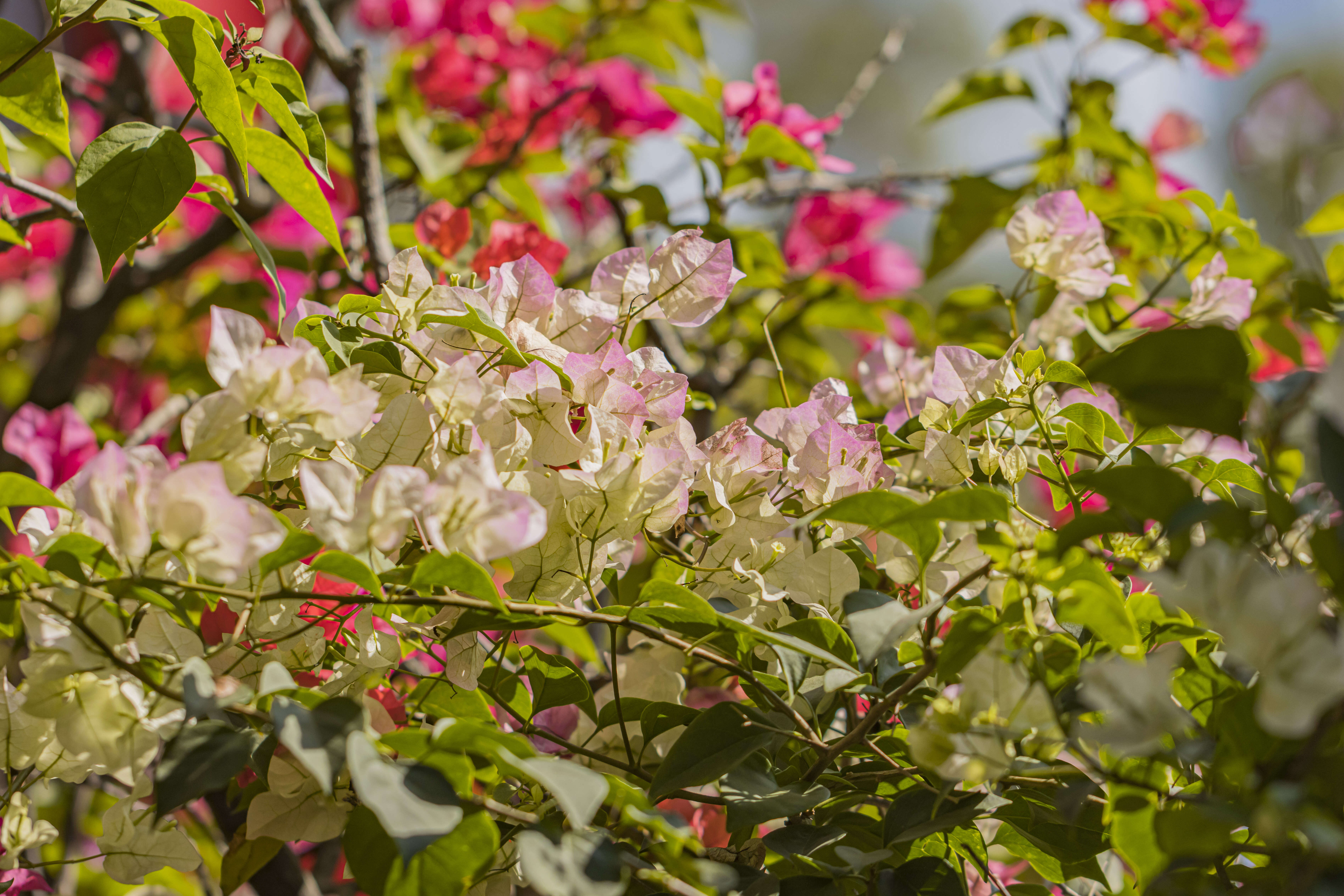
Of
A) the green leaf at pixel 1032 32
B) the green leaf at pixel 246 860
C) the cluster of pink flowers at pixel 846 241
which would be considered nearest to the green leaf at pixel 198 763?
the green leaf at pixel 246 860

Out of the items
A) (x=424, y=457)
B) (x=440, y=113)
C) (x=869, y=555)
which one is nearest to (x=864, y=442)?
(x=869, y=555)

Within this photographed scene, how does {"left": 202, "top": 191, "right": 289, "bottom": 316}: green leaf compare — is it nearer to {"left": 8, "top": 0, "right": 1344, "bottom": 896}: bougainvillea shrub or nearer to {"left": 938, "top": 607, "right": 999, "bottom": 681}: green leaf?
{"left": 8, "top": 0, "right": 1344, "bottom": 896}: bougainvillea shrub

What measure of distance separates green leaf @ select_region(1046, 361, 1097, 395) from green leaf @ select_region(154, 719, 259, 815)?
0.34 metres

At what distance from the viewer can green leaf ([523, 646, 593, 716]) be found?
0.40 m

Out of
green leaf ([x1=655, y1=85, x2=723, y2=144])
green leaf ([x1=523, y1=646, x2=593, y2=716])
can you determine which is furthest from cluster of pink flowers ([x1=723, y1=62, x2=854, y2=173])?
green leaf ([x1=523, y1=646, x2=593, y2=716])

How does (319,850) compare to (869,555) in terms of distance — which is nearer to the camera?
(869,555)

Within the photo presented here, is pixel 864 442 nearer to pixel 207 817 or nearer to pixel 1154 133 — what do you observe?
pixel 207 817

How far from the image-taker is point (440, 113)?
102 centimetres

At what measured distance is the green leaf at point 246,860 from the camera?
399 millimetres

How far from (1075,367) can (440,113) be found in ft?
2.70

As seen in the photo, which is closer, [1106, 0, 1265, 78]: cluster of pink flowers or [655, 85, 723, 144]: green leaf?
[655, 85, 723, 144]: green leaf

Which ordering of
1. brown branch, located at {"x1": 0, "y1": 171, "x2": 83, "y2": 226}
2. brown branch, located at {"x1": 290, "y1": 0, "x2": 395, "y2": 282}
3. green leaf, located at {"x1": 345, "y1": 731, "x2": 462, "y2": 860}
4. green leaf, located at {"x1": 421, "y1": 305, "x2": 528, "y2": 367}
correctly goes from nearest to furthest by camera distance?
green leaf, located at {"x1": 345, "y1": 731, "x2": 462, "y2": 860} < green leaf, located at {"x1": 421, "y1": 305, "x2": 528, "y2": 367} < brown branch, located at {"x1": 0, "y1": 171, "x2": 83, "y2": 226} < brown branch, located at {"x1": 290, "y1": 0, "x2": 395, "y2": 282}

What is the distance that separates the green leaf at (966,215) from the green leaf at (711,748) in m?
0.62

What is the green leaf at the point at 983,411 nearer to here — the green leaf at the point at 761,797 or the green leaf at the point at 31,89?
the green leaf at the point at 761,797
